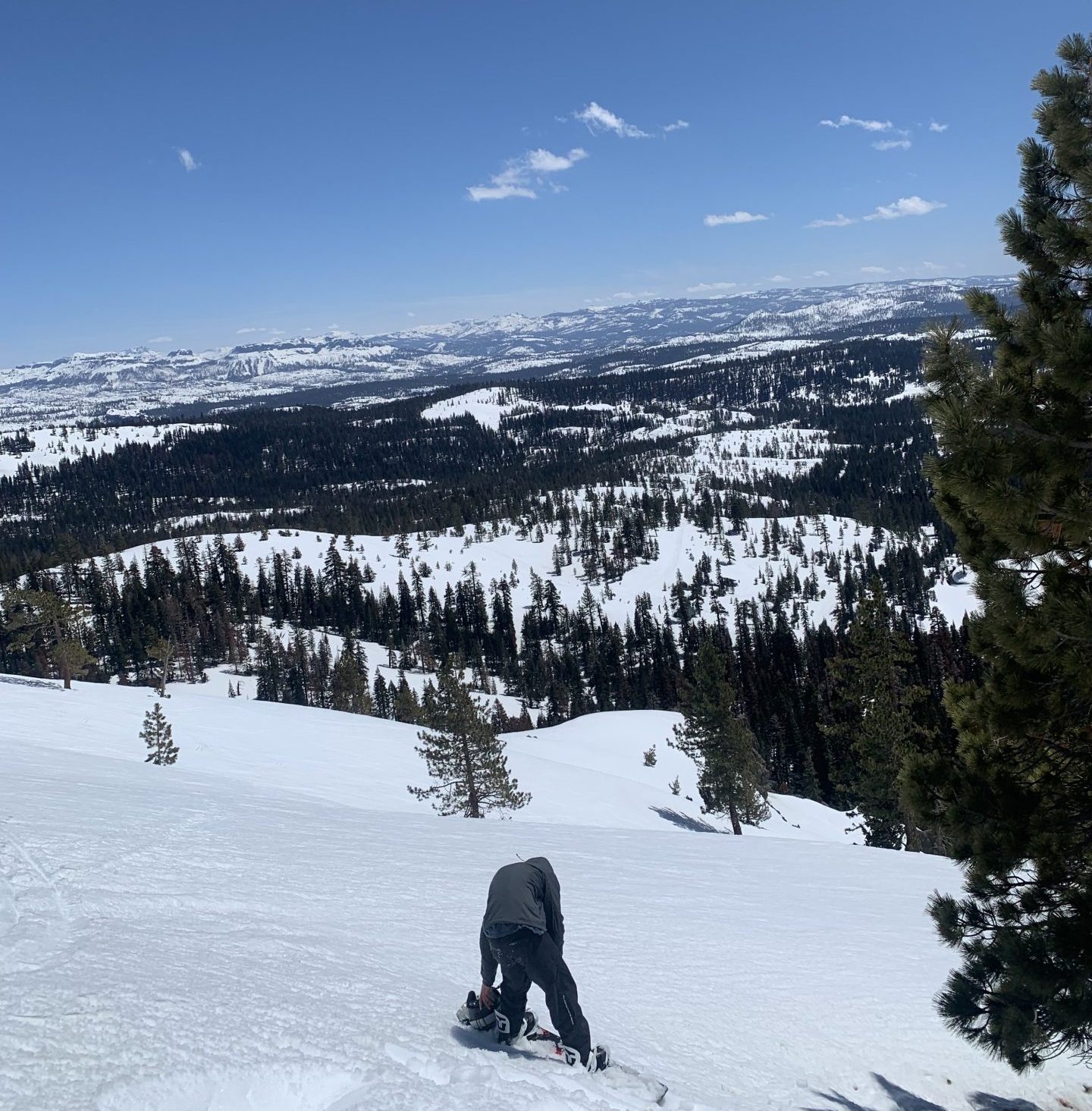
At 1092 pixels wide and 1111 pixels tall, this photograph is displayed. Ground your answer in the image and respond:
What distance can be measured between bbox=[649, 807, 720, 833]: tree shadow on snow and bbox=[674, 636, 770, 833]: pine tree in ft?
9.57

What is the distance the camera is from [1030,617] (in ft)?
17.7

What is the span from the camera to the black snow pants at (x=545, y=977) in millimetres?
5719

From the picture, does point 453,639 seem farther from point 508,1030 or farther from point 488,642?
point 508,1030

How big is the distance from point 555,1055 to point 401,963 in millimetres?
2483

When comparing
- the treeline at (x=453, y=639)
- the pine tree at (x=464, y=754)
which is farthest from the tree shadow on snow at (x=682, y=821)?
the treeline at (x=453, y=639)

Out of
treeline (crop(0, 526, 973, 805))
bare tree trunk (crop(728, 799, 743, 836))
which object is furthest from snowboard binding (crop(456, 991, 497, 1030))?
treeline (crop(0, 526, 973, 805))

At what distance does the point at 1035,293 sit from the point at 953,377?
4.44 ft

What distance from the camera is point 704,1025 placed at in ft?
25.1

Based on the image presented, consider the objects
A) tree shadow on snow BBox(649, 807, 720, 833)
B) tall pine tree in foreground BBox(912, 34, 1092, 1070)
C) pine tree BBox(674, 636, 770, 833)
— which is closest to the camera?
A: tall pine tree in foreground BBox(912, 34, 1092, 1070)

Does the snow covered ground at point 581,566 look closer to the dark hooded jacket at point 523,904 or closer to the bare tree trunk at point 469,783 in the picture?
the bare tree trunk at point 469,783

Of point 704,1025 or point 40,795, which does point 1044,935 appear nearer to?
point 704,1025

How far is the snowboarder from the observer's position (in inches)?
224

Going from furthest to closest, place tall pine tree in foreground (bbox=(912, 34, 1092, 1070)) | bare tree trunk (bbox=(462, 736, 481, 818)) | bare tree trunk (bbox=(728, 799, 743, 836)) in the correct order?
bare tree trunk (bbox=(728, 799, 743, 836))
bare tree trunk (bbox=(462, 736, 481, 818))
tall pine tree in foreground (bbox=(912, 34, 1092, 1070))

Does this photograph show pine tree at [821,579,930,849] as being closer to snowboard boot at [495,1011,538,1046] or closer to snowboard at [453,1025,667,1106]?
Answer: snowboard at [453,1025,667,1106]
